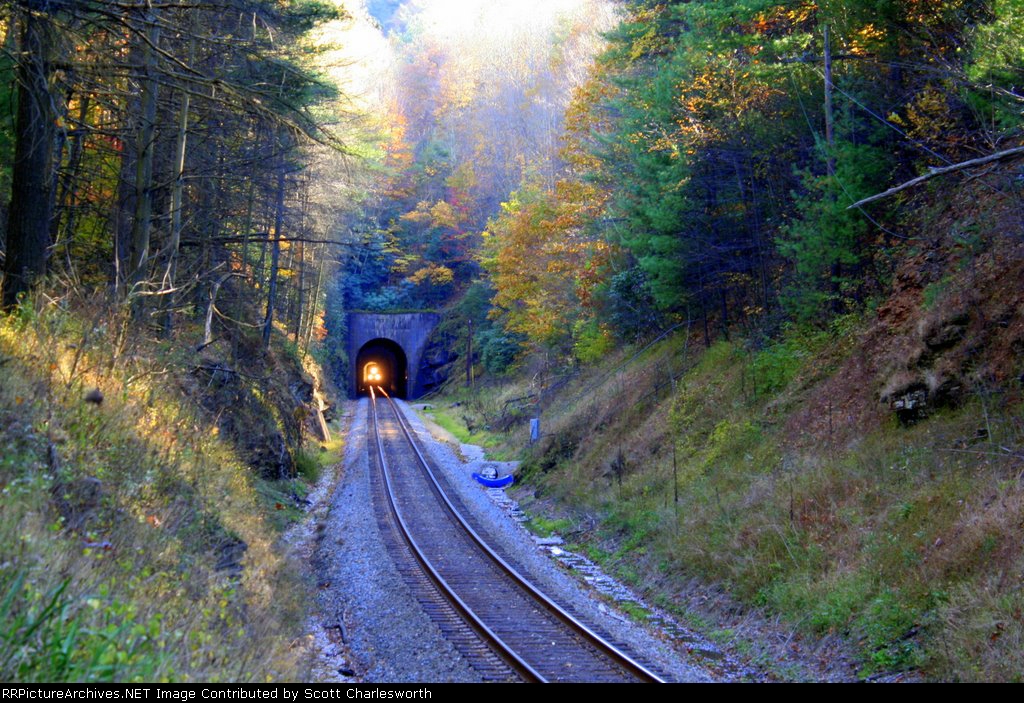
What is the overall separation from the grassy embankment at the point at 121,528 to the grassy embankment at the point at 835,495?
5.36 meters

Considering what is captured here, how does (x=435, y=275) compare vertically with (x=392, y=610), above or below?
above

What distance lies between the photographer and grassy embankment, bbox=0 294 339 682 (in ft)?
14.3

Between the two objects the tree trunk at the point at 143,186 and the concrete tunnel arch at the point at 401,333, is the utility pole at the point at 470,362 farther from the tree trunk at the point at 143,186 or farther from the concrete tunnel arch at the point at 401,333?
the tree trunk at the point at 143,186

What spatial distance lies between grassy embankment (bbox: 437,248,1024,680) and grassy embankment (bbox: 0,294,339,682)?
5.36 m

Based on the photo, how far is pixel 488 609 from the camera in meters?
9.80

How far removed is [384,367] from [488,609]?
5871 cm

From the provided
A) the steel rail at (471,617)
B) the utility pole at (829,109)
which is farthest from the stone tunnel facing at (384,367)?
the utility pole at (829,109)

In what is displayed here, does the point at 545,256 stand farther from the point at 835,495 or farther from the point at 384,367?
the point at 384,367

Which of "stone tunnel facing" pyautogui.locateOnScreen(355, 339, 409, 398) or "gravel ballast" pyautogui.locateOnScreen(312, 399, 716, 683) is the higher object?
"stone tunnel facing" pyautogui.locateOnScreen(355, 339, 409, 398)

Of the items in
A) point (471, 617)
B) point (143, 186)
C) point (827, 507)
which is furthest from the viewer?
point (143, 186)

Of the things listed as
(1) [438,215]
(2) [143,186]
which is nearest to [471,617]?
(2) [143,186]

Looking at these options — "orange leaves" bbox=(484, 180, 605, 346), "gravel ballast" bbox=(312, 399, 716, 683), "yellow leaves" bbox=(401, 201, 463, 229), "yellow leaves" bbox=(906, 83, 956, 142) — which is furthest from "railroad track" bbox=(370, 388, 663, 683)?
"yellow leaves" bbox=(401, 201, 463, 229)

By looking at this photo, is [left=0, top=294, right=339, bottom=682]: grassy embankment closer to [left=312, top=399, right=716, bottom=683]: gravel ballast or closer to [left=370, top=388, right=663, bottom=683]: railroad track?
[left=312, top=399, right=716, bottom=683]: gravel ballast

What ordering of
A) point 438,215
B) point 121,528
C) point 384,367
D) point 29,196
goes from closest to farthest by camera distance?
1. point 121,528
2. point 29,196
3. point 438,215
4. point 384,367
